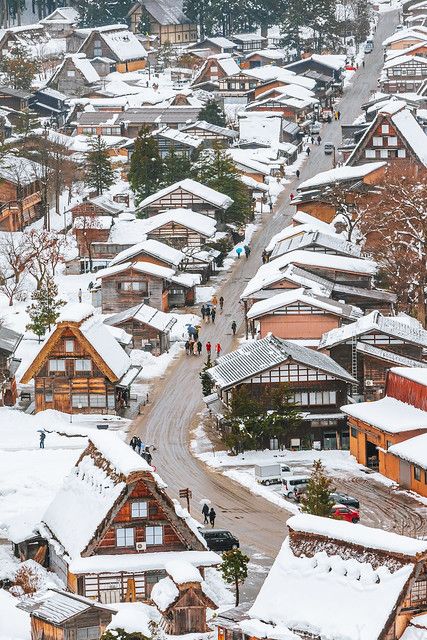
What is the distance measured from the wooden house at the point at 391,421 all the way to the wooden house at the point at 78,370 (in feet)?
24.9

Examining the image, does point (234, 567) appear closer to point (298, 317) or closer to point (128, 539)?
point (128, 539)

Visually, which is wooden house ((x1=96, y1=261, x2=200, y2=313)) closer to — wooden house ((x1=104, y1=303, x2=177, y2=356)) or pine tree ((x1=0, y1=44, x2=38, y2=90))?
wooden house ((x1=104, y1=303, x2=177, y2=356))

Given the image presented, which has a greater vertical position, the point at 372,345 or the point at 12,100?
the point at 372,345

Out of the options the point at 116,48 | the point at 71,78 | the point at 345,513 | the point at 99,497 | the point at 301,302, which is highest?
the point at 99,497

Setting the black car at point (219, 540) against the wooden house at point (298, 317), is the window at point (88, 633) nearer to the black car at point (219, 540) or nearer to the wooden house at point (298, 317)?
the black car at point (219, 540)

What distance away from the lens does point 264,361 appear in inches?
1951

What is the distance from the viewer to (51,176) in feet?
281

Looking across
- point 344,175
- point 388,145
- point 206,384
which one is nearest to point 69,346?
point 206,384

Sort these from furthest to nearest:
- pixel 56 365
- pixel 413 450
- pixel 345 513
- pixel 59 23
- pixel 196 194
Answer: pixel 59 23 → pixel 196 194 → pixel 56 365 → pixel 413 450 → pixel 345 513

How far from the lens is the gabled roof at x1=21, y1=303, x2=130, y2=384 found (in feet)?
165

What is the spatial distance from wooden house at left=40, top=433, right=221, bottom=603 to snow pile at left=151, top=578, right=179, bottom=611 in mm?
2365

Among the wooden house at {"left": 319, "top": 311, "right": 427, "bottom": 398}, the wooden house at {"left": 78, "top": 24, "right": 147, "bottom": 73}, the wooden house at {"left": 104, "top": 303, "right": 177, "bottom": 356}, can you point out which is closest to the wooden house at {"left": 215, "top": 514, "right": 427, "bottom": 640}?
the wooden house at {"left": 319, "top": 311, "right": 427, "bottom": 398}

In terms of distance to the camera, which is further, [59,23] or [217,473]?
[59,23]

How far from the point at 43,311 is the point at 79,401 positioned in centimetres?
837
